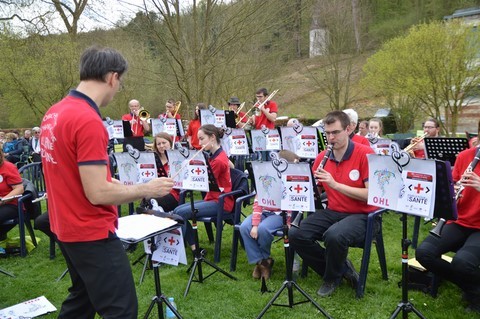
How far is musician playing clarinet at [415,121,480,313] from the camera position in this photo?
11.0ft

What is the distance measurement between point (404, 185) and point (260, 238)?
168 centimetres

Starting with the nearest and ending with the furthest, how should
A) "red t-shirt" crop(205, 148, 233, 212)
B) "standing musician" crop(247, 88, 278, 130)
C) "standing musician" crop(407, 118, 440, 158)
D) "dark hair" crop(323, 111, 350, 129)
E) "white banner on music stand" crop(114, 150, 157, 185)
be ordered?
1. "dark hair" crop(323, 111, 350, 129)
2. "white banner on music stand" crop(114, 150, 157, 185)
3. "red t-shirt" crop(205, 148, 233, 212)
4. "standing musician" crop(407, 118, 440, 158)
5. "standing musician" crop(247, 88, 278, 130)

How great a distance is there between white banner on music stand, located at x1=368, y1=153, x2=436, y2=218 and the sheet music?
1482 mm

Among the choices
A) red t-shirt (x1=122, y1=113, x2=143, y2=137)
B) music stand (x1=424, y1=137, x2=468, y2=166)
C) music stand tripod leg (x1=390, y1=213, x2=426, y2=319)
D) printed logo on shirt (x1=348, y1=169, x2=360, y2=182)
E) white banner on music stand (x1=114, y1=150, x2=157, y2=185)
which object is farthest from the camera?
red t-shirt (x1=122, y1=113, x2=143, y2=137)

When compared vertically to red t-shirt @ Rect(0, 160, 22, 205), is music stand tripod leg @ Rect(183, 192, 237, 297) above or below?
below

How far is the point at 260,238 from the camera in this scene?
420 cm

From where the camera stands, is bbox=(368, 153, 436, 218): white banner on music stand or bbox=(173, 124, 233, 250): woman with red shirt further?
bbox=(173, 124, 233, 250): woman with red shirt


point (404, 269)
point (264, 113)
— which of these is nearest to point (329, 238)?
point (404, 269)

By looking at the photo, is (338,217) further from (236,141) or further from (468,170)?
(236,141)

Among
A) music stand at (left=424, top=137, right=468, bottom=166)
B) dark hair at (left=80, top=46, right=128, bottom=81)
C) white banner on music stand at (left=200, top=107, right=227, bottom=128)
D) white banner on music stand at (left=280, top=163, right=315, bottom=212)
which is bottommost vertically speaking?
white banner on music stand at (left=280, top=163, right=315, bottom=212)

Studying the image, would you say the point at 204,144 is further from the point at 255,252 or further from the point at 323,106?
the point at 323,106

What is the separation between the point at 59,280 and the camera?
4.61 metres

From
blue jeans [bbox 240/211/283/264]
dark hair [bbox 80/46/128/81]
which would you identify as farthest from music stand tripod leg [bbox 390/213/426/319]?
dark hair [bbox 80/46/128/81]

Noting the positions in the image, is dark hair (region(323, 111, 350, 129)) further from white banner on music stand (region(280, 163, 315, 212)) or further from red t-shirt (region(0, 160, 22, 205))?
red t-shirt (region(0, 160, 22, 205))
